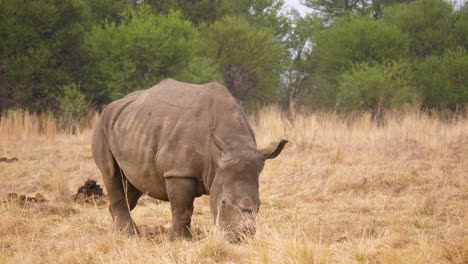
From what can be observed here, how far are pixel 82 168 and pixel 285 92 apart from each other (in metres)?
31.4

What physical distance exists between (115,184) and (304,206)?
8.14ft

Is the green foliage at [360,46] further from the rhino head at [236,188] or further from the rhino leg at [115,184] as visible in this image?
the rhino head at [236,188]

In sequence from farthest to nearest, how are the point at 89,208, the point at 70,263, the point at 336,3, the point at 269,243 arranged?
the point at 336,3 → the point at 89,208 → the point at 70,263 → the point at 269,243

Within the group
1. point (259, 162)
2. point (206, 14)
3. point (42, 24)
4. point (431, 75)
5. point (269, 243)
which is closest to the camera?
point (269, 243)

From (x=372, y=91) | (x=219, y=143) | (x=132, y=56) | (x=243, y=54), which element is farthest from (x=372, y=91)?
(x=219, y=143)

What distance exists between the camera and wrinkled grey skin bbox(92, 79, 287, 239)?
5.20m

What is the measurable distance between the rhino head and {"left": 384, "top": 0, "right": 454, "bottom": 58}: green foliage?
29692 millimetres

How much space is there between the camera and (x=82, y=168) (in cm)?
1084

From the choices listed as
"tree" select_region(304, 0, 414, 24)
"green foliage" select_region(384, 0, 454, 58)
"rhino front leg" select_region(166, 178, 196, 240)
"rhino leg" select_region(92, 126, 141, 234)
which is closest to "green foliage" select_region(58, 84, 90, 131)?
"rhino leg" select_region(92, 126, 141, 234)

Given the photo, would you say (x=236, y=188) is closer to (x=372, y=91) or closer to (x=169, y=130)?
(x=169, y=130)

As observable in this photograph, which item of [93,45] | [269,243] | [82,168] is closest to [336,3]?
[93,45]

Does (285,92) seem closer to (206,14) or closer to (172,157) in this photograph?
(206,14)

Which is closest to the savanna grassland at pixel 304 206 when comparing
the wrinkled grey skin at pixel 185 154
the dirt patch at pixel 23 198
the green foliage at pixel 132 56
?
the dirt patch at pixel 23 198

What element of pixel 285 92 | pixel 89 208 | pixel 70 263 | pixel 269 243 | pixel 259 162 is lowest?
pixel 285 92
